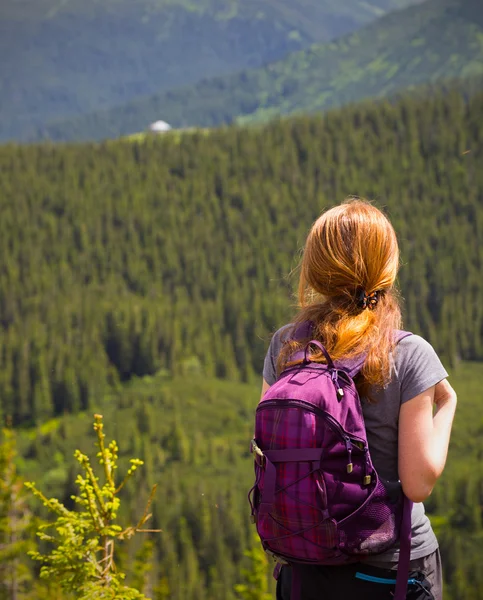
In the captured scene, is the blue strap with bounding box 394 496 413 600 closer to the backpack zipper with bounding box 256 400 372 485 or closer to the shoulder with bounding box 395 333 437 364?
the backpack zipper with bounding box 256 400 372 485

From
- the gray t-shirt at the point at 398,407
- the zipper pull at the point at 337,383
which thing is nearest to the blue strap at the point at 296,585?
the gray t-shirt at the point at 398,407

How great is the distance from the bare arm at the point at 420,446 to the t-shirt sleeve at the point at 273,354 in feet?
2.68

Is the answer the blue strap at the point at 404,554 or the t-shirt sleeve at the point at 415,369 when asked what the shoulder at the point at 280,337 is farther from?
the blue strap at the point at 404,554

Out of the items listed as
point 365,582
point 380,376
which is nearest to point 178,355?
point 365,582

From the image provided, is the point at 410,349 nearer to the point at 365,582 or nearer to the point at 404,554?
the point at 404,554

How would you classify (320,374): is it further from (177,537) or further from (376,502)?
(177,537)

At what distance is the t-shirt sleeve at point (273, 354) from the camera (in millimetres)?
4949

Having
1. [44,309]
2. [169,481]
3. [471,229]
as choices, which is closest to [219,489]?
[169,481]

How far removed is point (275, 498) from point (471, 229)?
653 feet

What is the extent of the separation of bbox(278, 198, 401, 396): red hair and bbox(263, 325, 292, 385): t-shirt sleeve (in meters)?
0.20

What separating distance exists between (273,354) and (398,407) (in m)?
0.82

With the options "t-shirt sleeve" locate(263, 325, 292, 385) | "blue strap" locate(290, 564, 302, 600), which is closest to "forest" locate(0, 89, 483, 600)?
"t-shirt sleeve" locate(263, 325, 292, 385)

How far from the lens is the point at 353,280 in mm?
4609

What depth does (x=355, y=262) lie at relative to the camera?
4562mm
